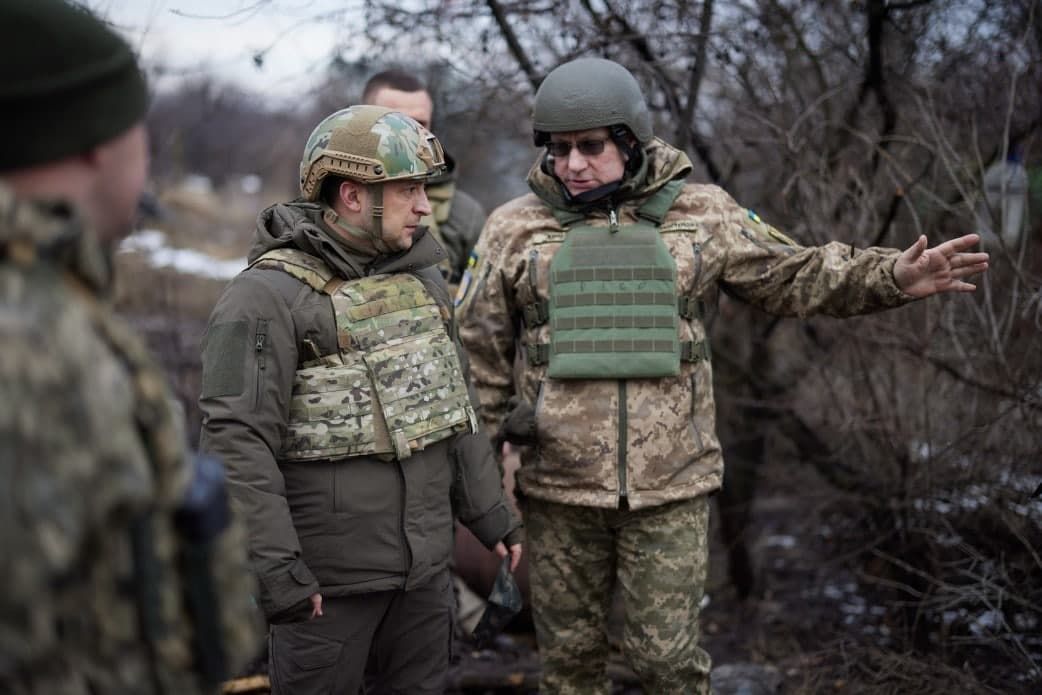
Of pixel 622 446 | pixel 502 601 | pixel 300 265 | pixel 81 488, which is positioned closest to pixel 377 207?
pixel 300 265

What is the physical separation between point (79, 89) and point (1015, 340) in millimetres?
3837

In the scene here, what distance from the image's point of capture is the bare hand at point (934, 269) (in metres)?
3.08

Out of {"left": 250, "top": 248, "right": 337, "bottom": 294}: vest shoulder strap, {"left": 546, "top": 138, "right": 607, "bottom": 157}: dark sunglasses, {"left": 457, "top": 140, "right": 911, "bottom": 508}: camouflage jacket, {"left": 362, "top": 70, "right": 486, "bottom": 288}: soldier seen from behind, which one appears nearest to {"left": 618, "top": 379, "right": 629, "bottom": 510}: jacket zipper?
{"left": 457, "top": 140, "right": 911, "bottom": 508}: camouflage jacket

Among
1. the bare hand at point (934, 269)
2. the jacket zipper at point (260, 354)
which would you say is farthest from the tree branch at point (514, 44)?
the jacket zipper at point (260, 354)

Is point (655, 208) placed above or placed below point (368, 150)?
below

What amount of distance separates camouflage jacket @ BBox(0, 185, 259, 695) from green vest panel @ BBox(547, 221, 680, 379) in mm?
1871

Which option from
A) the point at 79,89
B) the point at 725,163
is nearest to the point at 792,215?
the point at 725,163

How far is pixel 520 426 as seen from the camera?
3.40 metres

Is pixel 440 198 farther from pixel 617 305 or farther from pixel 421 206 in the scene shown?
pixel 421 206

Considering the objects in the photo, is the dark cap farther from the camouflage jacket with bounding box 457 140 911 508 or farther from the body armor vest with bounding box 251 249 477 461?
the camouflage jacket with bounding box 457 140 911 508

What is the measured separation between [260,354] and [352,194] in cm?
56

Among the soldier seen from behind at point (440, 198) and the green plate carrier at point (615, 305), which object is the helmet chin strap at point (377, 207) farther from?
the soldier seen from behind at point (440, 198)

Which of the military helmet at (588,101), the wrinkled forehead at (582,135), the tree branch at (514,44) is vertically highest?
the tree branch at (514,44)

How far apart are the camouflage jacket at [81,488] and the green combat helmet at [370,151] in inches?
54.2
